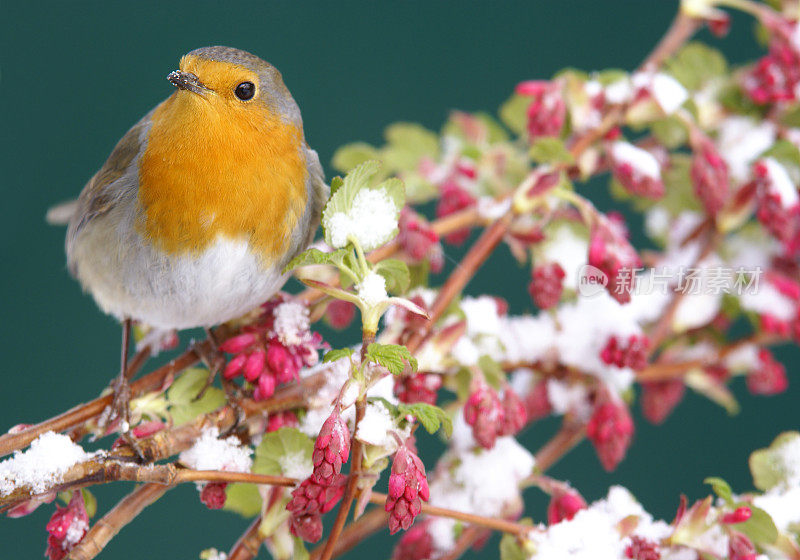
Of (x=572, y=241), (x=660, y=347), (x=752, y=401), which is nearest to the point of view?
(x=572, y=241)

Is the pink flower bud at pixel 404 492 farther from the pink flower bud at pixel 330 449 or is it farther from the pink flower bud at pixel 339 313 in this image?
the pink flower bud at pixel 339 313

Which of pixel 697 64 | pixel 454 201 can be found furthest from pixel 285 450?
pixel 697 64

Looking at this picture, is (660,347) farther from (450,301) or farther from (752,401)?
(752,401)

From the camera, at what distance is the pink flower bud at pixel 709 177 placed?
0.89m

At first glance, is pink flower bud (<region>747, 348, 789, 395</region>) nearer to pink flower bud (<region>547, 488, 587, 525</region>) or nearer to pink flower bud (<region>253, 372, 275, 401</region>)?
pink flower bud (<region>547, 488, 587, 525</region>)

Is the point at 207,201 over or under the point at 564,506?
over

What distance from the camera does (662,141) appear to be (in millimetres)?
998

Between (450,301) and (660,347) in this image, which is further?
(660,347)

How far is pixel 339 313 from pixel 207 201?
0.22m

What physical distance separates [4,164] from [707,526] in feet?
3.91

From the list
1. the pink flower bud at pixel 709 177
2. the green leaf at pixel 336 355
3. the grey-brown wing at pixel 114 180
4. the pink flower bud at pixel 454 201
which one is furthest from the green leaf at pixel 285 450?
the pink flower bud at pixel 709 177

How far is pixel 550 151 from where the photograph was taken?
2.63 ft

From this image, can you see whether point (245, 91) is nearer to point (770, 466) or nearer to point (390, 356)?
point (390, 356)

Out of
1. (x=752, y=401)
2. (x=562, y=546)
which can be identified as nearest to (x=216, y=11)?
(x=562, y=546)
